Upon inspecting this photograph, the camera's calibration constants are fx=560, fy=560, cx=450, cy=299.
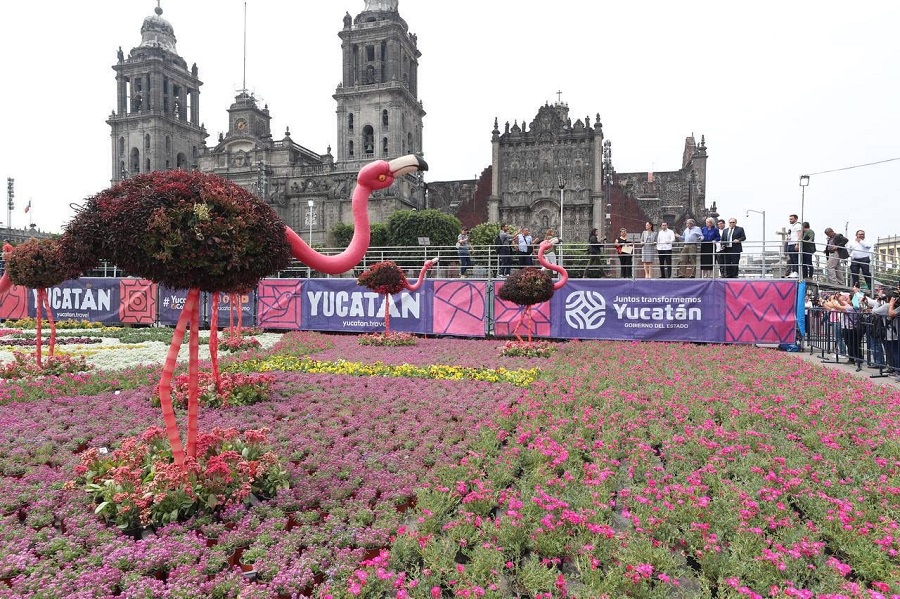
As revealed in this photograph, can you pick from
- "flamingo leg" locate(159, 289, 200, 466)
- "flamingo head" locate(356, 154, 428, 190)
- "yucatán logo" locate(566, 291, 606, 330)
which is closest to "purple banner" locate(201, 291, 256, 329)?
"yucatán logo" locate(566, 291, 606, 330)

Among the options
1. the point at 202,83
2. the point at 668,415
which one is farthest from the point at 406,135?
the point at 668,415

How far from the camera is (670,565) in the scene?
3.83 metres

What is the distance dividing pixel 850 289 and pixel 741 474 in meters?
13.6

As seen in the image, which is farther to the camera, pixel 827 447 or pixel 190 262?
pixel 827 447

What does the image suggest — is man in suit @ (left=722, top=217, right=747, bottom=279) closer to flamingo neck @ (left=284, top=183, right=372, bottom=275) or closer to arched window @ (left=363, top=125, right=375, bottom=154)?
flamingo neck @ (left=284, top=183, right=372, bottom=275)

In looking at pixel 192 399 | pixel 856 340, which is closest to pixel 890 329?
pixel 856 340

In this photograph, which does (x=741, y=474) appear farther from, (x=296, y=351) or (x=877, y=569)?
(x=296, y=351)

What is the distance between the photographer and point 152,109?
7600cm

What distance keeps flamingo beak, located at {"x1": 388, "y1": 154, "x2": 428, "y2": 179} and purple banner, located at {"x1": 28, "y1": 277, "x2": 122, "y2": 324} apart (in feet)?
65.2

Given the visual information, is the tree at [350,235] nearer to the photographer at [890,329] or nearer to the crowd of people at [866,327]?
the crowd of people at [866,327]

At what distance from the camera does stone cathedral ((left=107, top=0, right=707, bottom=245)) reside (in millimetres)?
56219

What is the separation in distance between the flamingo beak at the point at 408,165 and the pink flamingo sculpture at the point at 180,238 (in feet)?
0.12

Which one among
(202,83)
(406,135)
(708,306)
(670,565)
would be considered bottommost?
(670,565)

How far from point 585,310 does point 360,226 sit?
11.7 meters
